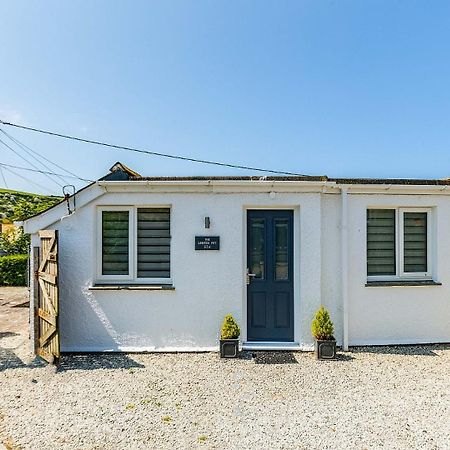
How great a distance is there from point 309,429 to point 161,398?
2.00m

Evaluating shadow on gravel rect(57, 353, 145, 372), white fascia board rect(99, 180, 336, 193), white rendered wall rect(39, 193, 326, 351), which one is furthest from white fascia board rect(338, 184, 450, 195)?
shadow on gravel rect(57, 353, 145, 372)

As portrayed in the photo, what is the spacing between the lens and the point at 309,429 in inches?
141

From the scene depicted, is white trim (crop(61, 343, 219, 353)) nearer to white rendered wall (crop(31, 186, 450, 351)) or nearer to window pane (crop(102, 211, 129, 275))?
white rendered wall (crop(31, 186, 450, 351))

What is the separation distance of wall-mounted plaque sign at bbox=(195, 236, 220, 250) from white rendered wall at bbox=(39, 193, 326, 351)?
0.33 feet

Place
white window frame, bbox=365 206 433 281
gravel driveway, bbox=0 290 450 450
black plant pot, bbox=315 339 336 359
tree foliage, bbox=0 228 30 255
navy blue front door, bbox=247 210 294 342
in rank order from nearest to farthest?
gravel driveway, bbox=0 290 450 450, black plant pot, bbox=315 339 336 359, navy blue front door, bbox=247 210 294 342, white window frame, bbox=365 206 433 281, tree foliage, bbox=0 228 30 255

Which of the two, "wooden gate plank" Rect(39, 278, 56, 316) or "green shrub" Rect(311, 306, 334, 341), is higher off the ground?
"wooden gate plank" Rect(39, 278, 56, 316)

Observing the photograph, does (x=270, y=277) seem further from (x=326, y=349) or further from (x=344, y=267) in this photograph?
(x=326, y=349)

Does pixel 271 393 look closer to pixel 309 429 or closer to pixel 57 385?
pixel 309 429

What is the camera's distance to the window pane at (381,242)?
6.44m

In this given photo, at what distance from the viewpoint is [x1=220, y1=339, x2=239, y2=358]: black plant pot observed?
5.61 meters

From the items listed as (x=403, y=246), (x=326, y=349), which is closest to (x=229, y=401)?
(x=326, y=349)

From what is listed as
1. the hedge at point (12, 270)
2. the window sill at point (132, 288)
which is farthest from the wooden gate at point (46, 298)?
the hedge at point (12, 270)

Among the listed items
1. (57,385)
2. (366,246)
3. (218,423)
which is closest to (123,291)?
(57,385)

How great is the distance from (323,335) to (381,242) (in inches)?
93.9
